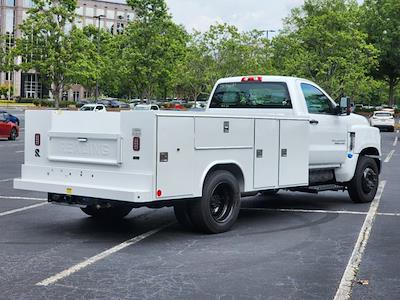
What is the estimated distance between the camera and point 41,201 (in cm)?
1099

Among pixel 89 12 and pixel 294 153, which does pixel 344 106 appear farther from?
pixel 89 12

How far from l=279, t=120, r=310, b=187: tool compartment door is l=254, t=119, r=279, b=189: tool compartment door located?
12cm

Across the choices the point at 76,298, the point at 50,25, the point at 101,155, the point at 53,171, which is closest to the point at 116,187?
the point at 101,155

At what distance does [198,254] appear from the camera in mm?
7035

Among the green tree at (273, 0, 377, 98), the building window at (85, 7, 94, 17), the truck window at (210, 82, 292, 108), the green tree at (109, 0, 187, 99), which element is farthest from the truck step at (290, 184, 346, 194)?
the building window at (85, 7, 94, 17)

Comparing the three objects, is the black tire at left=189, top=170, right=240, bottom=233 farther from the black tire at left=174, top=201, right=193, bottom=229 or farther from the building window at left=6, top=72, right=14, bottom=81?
the building window at left=6, top=72, right=14, bottom=81

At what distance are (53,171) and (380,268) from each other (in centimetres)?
418

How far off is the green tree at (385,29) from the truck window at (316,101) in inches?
2001

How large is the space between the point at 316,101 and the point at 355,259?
12.9 ft

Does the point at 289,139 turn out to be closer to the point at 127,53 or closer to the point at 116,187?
the point at 116,187

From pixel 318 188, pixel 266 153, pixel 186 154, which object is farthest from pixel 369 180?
pixel 186 154

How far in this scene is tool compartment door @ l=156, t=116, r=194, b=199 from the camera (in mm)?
7211

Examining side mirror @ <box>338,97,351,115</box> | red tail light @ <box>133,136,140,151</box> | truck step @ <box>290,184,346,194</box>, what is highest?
side mirror @ <box>338,97,351,115</box>

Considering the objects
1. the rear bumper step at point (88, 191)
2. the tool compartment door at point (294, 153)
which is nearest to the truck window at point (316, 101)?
the tool compartment door at point (294, 153)
